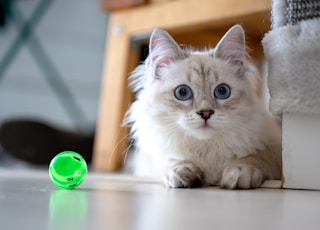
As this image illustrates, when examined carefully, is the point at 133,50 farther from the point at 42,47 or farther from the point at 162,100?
the point at 42,47

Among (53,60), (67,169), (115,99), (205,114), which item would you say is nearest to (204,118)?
(205,114)

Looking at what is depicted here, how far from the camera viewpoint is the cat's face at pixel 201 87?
3.23 ft

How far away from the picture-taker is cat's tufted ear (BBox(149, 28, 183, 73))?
1.06m

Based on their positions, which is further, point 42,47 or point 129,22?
point 42,47

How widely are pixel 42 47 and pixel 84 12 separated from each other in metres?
0.36

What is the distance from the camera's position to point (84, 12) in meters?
2.93

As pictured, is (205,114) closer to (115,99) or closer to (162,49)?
(162,49)

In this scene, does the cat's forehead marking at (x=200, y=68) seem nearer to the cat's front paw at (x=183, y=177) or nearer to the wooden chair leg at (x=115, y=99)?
the cat's front paw at (x=183, y=177)

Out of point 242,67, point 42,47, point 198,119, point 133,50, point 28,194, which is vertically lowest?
point 28,194

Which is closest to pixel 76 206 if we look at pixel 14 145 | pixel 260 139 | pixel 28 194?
pixel 28 194

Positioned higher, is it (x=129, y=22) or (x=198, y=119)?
(x=129, y=22)

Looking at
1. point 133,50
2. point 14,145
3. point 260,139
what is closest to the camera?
point 260,139

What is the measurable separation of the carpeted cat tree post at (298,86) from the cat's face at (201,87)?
0.10 meters

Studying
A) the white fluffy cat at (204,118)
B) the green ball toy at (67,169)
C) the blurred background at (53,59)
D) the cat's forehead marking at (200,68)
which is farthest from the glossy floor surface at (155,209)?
the blurred background at (53,59)
